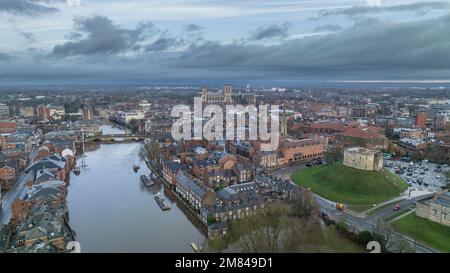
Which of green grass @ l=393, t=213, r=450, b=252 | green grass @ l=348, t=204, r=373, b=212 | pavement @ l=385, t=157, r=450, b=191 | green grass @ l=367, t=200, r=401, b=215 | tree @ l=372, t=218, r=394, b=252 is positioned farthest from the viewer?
pavement @ l=385, t=157, r=450, b=191

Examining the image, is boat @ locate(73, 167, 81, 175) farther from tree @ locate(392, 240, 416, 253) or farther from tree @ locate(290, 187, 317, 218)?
tree @ locate(392, 240, 416, 253)

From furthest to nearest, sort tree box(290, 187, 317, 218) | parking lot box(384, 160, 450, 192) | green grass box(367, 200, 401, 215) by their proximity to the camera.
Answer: parking lot box(384, 160, 450, 192), green grass box(367, 200, 401, 215), tree box(290, 187, 317, 218)

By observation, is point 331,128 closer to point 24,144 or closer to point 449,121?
point 449,121

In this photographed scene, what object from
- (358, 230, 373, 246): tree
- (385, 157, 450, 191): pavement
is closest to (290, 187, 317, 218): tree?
(358, 230, 373, 246): tree

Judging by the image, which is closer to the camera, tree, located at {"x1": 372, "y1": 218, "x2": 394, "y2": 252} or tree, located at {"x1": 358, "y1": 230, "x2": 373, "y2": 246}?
tree, located at {"x1": 372, "y1": 218, "x2": 394, "y2": 252}

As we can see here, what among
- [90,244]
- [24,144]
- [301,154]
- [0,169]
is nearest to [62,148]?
[24,144]

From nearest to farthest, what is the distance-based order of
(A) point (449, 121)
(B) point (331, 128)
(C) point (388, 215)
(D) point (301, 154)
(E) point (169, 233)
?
(E) point (169, 233)
(C) point (388, 215)
(D) point (301, 154)
(B) point (331, 128)
(A) point (449, 121)

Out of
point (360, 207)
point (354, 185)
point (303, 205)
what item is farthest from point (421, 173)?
point (303, 205)
